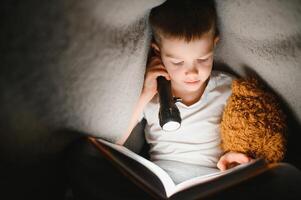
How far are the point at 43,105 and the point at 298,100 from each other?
60 centimetres

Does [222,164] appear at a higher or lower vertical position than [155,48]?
lower

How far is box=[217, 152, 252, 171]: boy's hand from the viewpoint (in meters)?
0.91

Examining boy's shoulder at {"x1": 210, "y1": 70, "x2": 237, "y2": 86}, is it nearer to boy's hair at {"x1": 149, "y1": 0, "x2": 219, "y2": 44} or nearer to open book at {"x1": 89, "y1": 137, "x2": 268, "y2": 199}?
boy's hair at {"x1": 149, "y1": 0, "x2": 219, "y2": 44}

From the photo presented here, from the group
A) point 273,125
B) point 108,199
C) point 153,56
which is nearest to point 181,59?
point 153,56

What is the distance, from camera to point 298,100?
826mm

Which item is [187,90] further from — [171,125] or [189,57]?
[171,125]

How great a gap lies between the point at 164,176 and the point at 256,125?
0.28 metres

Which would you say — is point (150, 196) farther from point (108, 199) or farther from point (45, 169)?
point (45, 169)

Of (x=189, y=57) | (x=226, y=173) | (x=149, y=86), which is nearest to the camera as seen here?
(x=226, y=173)

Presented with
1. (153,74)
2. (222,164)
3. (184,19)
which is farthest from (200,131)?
(184,19)

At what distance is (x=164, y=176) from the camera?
80 centimetres

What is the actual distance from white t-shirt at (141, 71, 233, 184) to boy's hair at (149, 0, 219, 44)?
0.68ft

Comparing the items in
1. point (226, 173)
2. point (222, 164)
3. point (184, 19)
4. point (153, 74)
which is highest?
point (184, 19)

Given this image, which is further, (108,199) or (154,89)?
(154,89)
